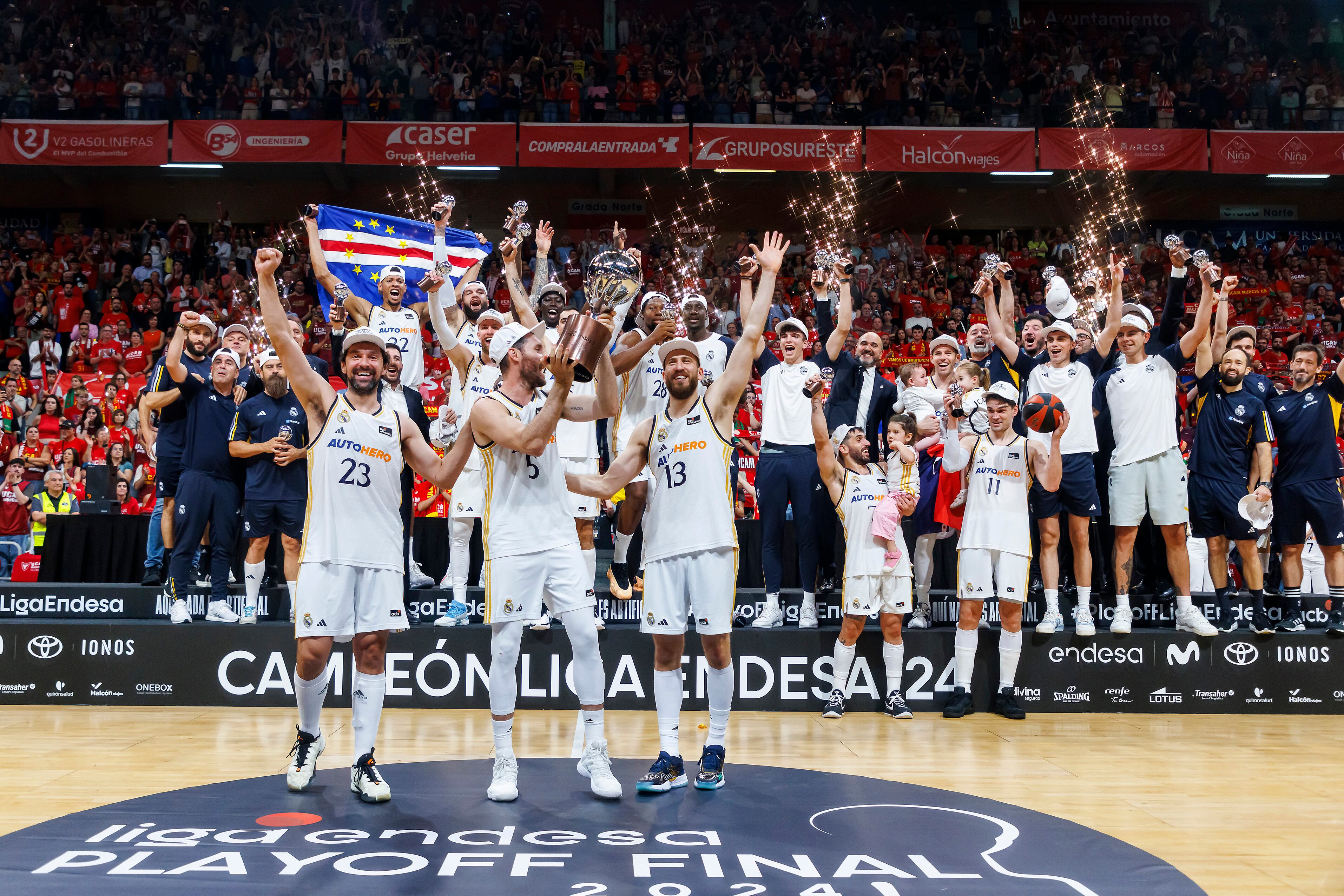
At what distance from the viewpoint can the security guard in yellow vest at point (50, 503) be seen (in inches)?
503

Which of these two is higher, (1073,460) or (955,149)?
(955,149)

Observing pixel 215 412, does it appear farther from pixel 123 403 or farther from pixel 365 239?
pixel 123 403

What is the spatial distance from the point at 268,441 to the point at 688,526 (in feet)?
14.8

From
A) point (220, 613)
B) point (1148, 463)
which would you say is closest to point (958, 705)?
point (1148, 463)

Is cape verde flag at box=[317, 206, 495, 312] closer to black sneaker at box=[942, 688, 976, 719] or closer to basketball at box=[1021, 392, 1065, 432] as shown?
basketball at box=[1021, 392, 1065, 432]

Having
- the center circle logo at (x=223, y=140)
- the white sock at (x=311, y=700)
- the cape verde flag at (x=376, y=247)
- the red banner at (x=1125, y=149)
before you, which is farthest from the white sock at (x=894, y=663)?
the center circle logo at (x=223, y=140)

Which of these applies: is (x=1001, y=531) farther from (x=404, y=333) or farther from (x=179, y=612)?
(x=179, y=612)

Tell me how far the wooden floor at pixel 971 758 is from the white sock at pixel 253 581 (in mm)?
929

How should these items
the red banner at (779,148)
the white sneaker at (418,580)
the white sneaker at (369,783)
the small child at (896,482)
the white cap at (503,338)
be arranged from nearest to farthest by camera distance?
the white sneaker at (369,783) < the white cap at (503,338) < the small child at (896,482) < the white sneaker at (418,580) < the red banner at (779,148)

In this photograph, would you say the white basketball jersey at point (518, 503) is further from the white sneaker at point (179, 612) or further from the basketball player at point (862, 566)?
the white sneaker at point (179, 612)

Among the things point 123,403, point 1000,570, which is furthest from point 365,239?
point 1000,570

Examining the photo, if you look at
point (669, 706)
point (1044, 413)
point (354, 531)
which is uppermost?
point (1044, 413)

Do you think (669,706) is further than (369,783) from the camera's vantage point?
Yes

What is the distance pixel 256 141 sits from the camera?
70.9ft
